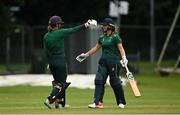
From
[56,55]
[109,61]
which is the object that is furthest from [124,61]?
[56,55]

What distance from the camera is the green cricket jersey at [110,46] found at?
70.8 ft

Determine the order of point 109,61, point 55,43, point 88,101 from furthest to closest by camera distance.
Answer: point 88,101
point 109,61
point 55,43

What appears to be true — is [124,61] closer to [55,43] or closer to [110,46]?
[110,46]

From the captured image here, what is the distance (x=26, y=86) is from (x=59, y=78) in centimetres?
1299

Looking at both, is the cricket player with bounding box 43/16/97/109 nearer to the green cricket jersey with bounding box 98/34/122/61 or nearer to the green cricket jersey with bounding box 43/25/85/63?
the green cricket jersey with bounding box 43/25/85/63

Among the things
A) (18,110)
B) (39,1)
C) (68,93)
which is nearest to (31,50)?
(68,93)

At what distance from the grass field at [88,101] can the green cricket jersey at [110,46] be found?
4.12 feet

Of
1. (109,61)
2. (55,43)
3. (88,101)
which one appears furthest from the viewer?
(88,101)

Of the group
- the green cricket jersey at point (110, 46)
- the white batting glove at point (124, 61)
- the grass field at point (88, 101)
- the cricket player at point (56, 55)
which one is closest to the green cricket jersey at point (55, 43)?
the cricket player at point (56, 55)

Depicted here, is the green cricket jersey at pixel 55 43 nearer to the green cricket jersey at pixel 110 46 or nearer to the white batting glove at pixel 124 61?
the green cricket jersey at pixel 110 46

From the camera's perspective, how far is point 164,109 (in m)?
20.9

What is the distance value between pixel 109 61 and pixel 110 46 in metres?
0.37

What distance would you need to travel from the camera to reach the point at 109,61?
2167cm

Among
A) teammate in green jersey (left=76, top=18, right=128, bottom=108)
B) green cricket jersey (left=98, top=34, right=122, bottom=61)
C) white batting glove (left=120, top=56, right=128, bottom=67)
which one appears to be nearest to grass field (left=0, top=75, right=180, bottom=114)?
teammate in green jersey (left=76, top=18, right=128, bottom=108)
